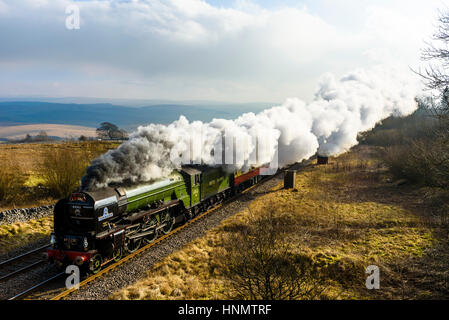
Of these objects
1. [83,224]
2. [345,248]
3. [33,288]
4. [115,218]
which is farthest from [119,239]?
[345,248]

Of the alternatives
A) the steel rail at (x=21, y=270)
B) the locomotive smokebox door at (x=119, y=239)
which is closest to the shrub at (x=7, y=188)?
the steel rail at (x=21, y=270)

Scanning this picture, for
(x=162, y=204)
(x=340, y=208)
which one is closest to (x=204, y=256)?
(x=162, y=204)

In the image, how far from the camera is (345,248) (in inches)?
520

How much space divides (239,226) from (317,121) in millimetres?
14898

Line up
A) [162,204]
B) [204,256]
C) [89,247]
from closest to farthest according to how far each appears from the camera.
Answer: [89,247]
[204,256]
[162,204]

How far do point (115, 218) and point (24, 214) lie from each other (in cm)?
952

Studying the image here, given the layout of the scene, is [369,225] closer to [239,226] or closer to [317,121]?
[239,226]

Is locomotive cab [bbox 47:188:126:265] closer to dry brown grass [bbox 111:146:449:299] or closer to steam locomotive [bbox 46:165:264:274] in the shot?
steam locomotive [bbox 46:165:264:274]

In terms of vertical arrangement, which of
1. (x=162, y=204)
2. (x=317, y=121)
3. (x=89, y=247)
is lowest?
(x=89, y=247)

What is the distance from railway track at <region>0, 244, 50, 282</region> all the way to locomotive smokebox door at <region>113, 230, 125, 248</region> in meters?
3.75

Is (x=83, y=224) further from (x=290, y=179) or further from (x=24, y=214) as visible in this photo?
(x=290, y=179)

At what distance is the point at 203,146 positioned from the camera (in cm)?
1697

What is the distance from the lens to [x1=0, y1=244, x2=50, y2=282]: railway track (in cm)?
1140

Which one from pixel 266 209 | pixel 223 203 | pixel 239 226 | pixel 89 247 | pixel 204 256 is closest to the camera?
pixel 89 247
